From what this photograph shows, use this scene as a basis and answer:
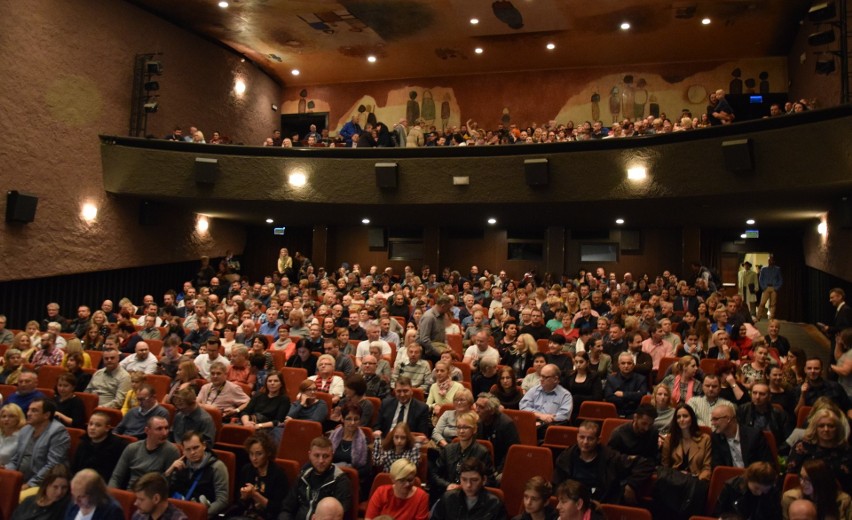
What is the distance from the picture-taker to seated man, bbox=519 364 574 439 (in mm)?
4984

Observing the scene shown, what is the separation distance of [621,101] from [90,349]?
1086cm

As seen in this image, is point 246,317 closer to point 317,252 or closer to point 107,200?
point 107,200

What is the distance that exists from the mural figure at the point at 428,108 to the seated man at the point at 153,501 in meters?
12.2

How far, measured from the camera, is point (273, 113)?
15.6 m

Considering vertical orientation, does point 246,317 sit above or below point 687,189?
below

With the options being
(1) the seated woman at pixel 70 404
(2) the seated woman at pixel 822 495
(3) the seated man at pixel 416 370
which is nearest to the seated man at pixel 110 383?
(1) the seated woman at pixel 70 404

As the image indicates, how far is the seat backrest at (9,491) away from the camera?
12.0 feet

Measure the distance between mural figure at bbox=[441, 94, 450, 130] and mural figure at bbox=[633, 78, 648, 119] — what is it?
157 inches

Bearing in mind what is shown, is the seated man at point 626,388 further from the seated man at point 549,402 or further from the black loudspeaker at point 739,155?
the black loudspeaker at point 739,155

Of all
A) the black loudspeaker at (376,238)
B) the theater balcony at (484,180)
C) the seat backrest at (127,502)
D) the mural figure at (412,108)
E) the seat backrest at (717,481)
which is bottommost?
the seat backrest at (127,502)

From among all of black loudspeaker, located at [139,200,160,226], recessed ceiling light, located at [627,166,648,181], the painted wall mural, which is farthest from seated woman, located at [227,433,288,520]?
the painted wall mural

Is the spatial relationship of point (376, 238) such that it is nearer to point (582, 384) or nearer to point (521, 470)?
point (582, 384)

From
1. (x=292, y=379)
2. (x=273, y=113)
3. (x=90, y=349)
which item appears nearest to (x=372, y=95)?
(x=273, y=113)

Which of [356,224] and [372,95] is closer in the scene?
[356,224]
